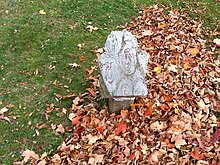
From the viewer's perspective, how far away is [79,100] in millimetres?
3955

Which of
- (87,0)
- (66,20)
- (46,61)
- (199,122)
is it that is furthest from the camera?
(87,0)

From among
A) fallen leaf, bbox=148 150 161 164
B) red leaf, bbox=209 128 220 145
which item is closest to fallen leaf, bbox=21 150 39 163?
fallen leaf, bbox=148 150 161 164

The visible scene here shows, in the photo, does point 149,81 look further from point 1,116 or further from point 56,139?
point 1,116

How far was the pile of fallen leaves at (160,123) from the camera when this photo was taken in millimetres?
3348

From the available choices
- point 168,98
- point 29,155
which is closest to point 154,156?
point 168,98

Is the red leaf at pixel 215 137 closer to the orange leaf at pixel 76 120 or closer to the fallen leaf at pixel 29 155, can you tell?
the orange leaf at pixel 76 120

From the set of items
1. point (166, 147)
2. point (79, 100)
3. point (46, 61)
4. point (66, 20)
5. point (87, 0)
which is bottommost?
point (166, 147)

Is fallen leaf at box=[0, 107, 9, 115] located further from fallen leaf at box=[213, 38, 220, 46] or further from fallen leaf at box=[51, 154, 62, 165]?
fallen leaf at box=[213, 38, 220, 46]

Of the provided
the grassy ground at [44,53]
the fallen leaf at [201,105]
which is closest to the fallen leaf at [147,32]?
the grassy ground at [44,53]

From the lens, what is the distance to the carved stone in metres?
3.25

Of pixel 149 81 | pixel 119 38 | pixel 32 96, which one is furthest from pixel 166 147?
pixel 32 96

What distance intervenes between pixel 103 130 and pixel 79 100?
0.60 meters

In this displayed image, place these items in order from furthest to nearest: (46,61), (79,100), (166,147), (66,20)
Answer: (66,20) → (46,61) → (79,100) → (166,147)

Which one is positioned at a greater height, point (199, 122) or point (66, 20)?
point (66, 20)
